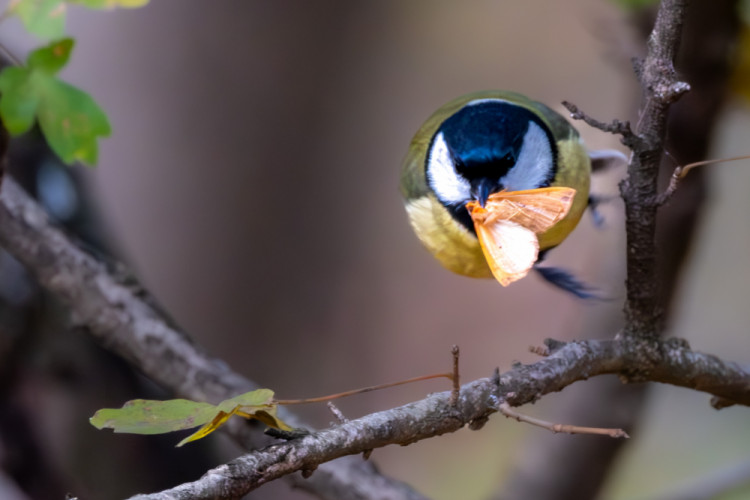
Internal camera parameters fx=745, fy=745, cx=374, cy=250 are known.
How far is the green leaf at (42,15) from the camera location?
83 centimetres

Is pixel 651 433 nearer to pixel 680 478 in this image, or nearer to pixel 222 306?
pixel 680 478

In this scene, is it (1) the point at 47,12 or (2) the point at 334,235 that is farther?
(2) the point at 334,235

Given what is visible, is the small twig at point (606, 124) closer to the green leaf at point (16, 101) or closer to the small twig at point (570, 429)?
the small twig at point (570, 429)

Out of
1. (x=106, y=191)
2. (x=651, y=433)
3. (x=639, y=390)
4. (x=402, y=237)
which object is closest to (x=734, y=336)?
(x=651, y=433)

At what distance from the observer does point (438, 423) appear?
2.18 feet

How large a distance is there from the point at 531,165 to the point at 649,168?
10.9 inches

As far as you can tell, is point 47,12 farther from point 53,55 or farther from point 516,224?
point 516,224

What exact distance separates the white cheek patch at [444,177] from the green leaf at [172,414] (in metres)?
0.60

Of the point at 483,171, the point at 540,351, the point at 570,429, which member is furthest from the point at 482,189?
the point at 570,429

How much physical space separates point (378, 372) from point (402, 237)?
1.40 ft

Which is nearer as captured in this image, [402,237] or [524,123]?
[524,123]

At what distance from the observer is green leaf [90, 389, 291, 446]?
0.55 meters

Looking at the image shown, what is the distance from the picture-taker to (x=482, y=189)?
1.03 metres

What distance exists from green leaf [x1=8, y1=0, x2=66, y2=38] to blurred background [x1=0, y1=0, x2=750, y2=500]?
698 millimetres
